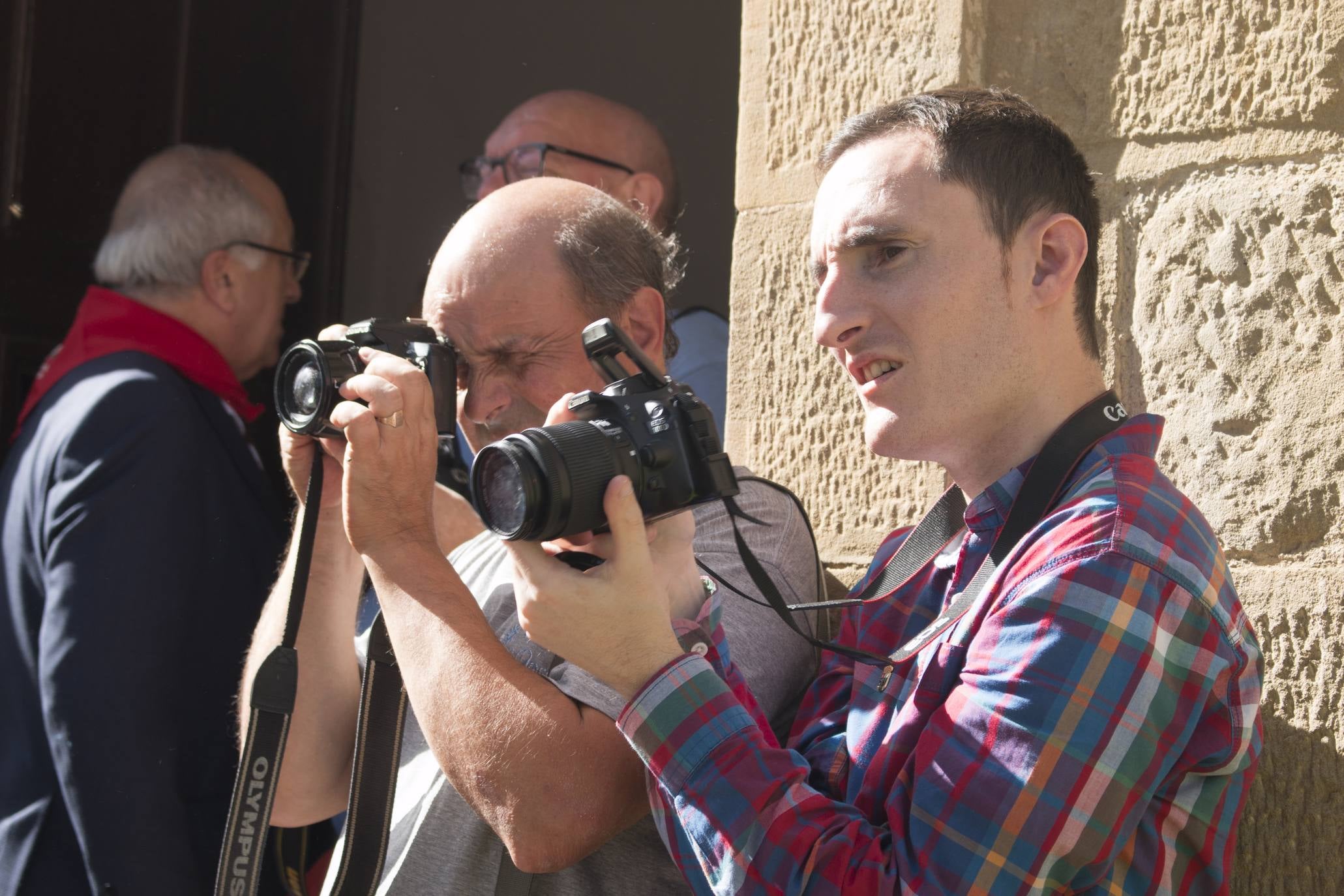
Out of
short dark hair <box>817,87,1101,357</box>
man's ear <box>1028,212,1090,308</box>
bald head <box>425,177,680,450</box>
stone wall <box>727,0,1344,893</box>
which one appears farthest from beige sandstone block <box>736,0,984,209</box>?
man's ear <box>1028,212,1090,308</box>

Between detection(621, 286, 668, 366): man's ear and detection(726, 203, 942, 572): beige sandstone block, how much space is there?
0.22 m

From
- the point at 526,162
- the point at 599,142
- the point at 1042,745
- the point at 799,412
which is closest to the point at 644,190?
the point at 599,142

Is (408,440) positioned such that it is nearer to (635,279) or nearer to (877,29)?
(635,279)

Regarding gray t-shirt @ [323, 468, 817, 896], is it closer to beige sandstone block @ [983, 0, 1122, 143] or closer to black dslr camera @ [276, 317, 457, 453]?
black dslr camera @ [276, 317, 457, 453]

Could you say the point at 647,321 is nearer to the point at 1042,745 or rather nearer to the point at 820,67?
the point at 820,67

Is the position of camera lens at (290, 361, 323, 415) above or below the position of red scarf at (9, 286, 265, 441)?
above

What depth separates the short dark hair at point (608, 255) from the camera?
1759mm

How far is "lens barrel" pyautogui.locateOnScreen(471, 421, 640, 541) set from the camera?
1.18 m

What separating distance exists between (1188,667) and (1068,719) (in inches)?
4.5

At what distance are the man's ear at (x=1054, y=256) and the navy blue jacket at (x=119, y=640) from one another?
162 centimetres

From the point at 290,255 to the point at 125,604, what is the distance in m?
1.07

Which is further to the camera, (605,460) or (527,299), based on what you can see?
(527,299)

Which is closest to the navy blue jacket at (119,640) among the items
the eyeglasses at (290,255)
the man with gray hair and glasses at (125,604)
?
the man with gray hair and glasses at (125,604)

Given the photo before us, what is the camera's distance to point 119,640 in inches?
89.7
